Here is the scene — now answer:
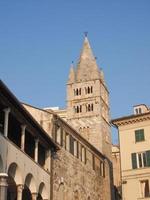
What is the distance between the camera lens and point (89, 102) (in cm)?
7388

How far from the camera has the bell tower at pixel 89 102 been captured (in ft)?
225

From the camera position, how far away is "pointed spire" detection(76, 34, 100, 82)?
7769 centimetres

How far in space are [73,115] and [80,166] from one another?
35059 mm

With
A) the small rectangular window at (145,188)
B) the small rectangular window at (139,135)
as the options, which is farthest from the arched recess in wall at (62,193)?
the small rectangular window at (139,135)

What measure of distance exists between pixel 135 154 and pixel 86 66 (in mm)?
47005

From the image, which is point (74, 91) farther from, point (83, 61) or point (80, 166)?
point (80, 166)

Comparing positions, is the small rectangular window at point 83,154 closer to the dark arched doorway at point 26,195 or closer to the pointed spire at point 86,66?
the dark arched doorway at point 26,195

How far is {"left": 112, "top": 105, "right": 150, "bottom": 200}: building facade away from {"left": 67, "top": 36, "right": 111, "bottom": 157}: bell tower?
3050cm

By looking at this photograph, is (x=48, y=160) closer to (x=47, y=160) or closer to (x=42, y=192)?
(x=47, y=160)

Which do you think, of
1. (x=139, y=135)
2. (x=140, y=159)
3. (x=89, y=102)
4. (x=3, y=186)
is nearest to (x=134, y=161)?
(x=140, y=159)

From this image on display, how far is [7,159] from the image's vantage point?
23469mm

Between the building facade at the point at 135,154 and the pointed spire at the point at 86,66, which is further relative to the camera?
the pointed spire at the point at 86,66

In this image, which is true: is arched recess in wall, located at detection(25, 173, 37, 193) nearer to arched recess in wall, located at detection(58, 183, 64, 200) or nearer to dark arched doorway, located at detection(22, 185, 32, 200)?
dark arched doorway, located at detection(22, 185, 32, 200)

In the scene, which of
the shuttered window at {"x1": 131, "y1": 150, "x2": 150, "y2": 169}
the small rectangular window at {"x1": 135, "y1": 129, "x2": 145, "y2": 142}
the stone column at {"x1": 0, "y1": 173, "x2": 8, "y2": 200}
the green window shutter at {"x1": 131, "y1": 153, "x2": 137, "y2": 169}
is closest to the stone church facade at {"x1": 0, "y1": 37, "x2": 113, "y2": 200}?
the stone column at {"x1": 0, "y1": 173, "x2": 8, "y2": 200}
